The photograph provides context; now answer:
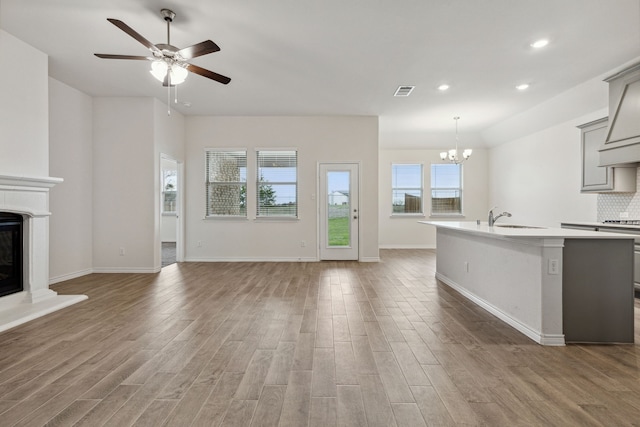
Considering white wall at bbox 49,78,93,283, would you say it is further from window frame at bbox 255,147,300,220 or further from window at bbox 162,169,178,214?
window at bbox 162,169,178,214

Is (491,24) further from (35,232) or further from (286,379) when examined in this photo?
(35,232)

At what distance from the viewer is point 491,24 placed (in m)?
3.38

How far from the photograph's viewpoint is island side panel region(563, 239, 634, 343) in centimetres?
268

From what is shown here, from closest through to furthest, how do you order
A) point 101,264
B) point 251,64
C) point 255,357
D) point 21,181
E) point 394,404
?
point 394,404 → point 255,357 → point 21,181 → point 251,64 → point 101,264

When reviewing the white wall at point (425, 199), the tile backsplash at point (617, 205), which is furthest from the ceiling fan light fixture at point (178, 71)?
the white wall at point (425, 199)

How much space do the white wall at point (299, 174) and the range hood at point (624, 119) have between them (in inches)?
146

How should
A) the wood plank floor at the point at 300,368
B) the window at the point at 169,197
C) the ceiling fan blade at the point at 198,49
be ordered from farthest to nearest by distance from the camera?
the window at the point at 169,197 → the ceiling fan blade at the point at 198,49 → the wood plank floor at the point at 300,368

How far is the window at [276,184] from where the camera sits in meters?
6.93

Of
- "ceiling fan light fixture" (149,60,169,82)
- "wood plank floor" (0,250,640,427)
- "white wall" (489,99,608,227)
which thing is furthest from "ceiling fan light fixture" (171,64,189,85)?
"white wall" (489,99,608,227)

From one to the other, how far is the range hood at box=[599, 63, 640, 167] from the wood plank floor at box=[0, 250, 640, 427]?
6.39 feet

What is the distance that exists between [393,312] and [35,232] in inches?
171

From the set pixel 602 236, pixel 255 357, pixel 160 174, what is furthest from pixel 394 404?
pixel 160 174

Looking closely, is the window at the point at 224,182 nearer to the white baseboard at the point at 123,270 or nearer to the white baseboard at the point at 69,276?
the white baseboard at the point at 123,270

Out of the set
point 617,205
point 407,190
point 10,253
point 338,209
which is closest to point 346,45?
point 338,209
